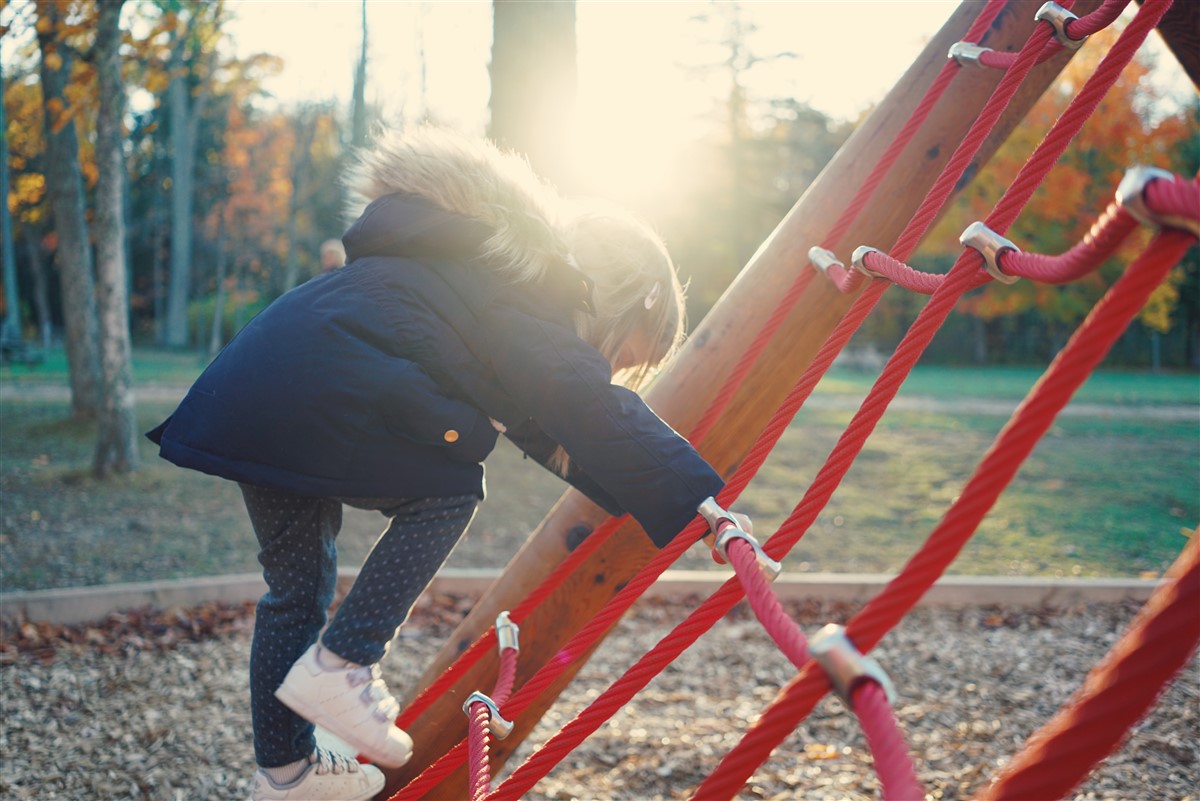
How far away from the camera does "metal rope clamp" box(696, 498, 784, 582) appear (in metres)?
1.31

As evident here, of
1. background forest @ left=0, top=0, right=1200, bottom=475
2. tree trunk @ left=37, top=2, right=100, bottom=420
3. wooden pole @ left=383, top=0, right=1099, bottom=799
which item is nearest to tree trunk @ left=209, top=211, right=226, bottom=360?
background forest @ left=0, top=0, right=1200, bottom=475

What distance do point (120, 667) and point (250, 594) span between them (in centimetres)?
73

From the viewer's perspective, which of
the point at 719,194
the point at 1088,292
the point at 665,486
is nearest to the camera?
the point at 665,486

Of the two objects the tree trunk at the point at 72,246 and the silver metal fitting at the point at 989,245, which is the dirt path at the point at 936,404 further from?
the silver metal fitting at the point at 989,245

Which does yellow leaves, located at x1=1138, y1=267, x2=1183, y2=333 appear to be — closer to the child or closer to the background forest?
the background forest

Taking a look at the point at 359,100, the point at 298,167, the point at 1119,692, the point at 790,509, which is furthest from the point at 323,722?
the point at 298,167

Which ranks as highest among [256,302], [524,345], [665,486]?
[524,345]

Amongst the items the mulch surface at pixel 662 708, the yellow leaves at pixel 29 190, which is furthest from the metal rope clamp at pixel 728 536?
the yellow leaves at pixel 29 190

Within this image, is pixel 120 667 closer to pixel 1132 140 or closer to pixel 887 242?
pixel 887 242

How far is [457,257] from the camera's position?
1.81 m

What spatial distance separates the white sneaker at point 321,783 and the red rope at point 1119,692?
1.45 meters

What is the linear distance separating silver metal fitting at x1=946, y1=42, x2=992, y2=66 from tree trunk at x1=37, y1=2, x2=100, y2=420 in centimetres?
733

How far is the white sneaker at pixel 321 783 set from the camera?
1.84 meters

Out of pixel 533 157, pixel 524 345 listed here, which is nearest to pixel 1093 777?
pixel 524 345
